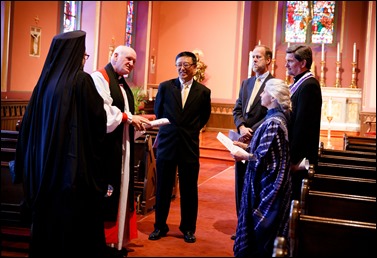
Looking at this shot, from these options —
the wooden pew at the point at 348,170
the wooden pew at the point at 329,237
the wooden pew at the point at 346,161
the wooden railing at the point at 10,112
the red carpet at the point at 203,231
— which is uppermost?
the wooden railing at the point at 10,112

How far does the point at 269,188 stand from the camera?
3.46 meters

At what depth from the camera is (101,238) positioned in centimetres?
328

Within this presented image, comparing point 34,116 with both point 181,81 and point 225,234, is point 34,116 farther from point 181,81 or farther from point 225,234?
point 225,234

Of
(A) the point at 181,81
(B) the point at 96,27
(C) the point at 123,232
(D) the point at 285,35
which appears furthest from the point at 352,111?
(C) the point at 123,232

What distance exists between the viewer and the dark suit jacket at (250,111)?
427 centimetres

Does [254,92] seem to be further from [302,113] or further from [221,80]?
[221,80]

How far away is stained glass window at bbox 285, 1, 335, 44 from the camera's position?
1391cm

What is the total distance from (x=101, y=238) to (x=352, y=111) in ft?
33.2

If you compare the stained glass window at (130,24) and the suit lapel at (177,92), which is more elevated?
the stained glass window at (130,24)

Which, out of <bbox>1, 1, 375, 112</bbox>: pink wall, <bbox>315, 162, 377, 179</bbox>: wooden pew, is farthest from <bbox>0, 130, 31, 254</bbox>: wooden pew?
<bbox>1, 1, 375, 112</bbox>: pink wall

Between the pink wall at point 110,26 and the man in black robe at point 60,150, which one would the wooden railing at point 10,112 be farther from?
the man in black robe at point 60,150

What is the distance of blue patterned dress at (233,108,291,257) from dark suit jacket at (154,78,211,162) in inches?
32.4

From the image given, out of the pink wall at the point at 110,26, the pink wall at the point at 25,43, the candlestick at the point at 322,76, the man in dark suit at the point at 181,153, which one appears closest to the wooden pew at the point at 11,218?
the man in dark suit at the point at 181,153

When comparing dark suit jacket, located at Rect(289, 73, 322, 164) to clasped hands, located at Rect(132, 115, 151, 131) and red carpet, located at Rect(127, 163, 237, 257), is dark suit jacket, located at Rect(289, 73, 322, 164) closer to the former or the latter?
red carpet, located at Rect(127, 163, 237, 257)
